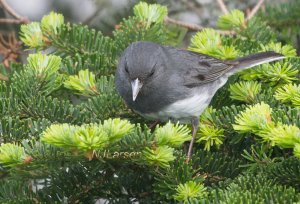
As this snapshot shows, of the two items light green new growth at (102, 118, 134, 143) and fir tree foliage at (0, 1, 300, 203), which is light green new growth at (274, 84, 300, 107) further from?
light green new growth at (102, 118, 134, 143)

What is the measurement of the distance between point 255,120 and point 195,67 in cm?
128

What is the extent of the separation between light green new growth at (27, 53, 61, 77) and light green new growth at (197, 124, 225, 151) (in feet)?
2.38

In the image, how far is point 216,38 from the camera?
10.3ft

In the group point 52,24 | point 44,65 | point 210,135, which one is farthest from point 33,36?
point 210,135

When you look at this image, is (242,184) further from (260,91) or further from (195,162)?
(260,91)

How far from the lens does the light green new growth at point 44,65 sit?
261 cm

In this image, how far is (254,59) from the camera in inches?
120

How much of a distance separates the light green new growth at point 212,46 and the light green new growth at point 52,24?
0.75 metres

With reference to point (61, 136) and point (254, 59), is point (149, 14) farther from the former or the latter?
point (61, 136)

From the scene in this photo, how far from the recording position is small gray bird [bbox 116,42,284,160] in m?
2.94

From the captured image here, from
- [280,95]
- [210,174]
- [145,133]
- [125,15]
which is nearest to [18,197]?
[145,133]

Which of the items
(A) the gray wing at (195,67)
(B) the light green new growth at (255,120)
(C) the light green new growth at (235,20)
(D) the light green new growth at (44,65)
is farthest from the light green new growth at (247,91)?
(D) the light green new growth at (44,65)

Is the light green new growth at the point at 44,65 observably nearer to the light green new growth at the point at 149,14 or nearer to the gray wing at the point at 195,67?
the light green new growth at the point at 149,14

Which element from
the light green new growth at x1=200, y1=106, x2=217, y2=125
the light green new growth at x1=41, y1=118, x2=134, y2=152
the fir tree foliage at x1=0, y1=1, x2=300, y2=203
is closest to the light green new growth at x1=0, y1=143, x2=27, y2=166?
the fir tree foliage at x1=0, y1=1, x2=300, y2=203
